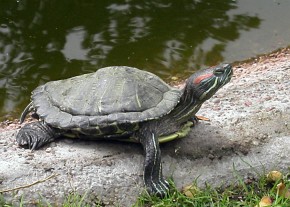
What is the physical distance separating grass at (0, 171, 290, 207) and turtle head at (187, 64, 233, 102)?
74cm

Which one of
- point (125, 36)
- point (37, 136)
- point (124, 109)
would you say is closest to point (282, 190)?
point (124, 109)

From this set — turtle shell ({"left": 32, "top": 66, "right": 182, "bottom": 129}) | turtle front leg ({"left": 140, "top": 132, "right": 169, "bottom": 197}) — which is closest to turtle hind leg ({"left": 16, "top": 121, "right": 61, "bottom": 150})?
turtle shell ({"left": 32, "top": 66, "right": 182, "bottom": 129})

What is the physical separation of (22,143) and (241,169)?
6.01ft

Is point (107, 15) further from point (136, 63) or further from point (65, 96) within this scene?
point (65, 96)

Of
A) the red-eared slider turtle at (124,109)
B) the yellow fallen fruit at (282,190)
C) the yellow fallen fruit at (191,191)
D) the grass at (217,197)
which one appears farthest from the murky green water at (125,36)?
the yellow fallen fruit at (282,190)

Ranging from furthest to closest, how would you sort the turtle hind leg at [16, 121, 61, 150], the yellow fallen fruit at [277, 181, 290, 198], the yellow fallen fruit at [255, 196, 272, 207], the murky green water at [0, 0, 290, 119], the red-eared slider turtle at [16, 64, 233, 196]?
the murky green water at [0, 0, 290, 119] < the turtle hind leg at [16, 121, 61, 150] < the red-eared slider turtle at [16, 64, 233, 196] < the yellow fallen fruit at [277, 181, 290, 198] < the yellow fallen fruit at [255, 196, 272, 207]

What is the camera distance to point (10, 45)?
26.9ft

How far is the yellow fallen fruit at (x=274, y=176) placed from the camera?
14.1ft

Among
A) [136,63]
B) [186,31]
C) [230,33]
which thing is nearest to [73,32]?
[136,63]

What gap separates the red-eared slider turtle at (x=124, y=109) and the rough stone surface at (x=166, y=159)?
5.3 inches

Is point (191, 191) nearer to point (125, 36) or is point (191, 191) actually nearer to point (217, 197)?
point (217, 197)

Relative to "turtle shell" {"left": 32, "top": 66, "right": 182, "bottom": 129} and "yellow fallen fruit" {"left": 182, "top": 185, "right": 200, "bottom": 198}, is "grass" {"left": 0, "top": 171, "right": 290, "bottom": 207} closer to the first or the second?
"yellow fallen fruit" {"left": 182, "top": 185, "right": 200, "bottom": 198}

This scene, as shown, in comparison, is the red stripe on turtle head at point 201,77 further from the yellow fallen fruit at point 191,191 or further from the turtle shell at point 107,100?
the yellow fallen fruit at point 191,191

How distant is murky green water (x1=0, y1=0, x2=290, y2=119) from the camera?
7816mm
